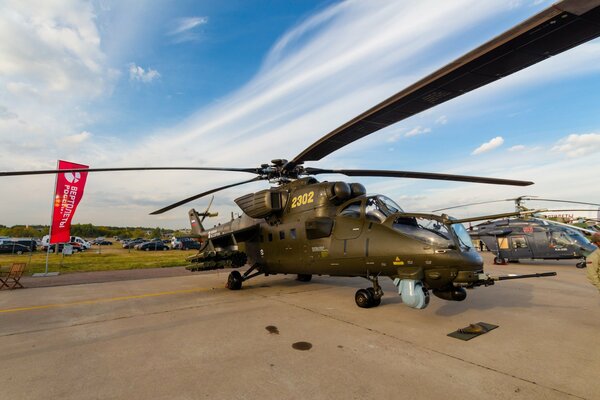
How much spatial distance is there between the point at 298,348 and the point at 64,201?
16.1 meters

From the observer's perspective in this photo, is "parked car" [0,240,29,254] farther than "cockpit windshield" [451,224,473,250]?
Yes

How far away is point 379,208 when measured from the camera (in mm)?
7465

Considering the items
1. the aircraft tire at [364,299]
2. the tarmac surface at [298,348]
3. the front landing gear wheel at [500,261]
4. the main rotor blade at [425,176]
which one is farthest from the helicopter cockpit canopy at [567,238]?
the aircraft tire at [364,299]

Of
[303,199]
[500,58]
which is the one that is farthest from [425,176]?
[500,58]

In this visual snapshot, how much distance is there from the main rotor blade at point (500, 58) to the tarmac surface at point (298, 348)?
13.0 feet

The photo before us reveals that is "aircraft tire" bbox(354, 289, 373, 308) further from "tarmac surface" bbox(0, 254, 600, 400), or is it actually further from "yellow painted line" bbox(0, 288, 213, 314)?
"yellow painted line" bbox(0, 288, 213, 314)

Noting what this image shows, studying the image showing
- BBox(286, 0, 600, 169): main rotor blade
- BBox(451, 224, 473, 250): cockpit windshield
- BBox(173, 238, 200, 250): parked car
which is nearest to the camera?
BBox(286, 0, 600, 169): main rotor blade

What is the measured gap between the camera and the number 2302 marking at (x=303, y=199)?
28.6 feet

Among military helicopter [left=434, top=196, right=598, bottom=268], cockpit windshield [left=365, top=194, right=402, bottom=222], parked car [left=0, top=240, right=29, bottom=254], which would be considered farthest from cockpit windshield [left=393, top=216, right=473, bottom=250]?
parked car [left=0, top=240, right=29, bottom=254]

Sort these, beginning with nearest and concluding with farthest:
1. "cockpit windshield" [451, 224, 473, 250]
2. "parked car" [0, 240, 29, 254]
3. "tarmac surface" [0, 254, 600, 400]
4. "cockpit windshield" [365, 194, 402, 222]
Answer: "tarmac surface" [0, 254, 600, 400]
"cockpit windshield" [451, 224, 473, 250]
"cockpit windshield" [365, 194, 402, 222]
"parked car" [0, 240, 29, 254]

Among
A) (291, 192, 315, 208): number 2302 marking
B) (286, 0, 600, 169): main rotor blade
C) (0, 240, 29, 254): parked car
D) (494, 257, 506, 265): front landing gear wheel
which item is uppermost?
(286, 0, 600, 169): main rotor blade

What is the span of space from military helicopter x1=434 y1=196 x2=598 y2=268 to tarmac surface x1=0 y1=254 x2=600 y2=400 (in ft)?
28.2

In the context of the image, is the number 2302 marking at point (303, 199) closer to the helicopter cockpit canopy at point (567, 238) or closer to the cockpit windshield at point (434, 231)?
the cockpit windshield at point (434, 231)

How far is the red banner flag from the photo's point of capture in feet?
51.1
